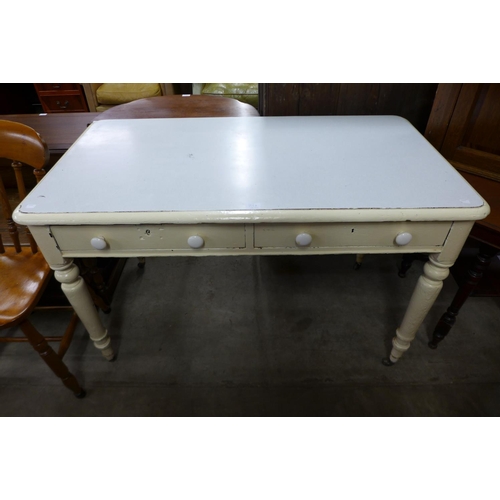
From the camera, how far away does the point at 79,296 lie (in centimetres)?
118

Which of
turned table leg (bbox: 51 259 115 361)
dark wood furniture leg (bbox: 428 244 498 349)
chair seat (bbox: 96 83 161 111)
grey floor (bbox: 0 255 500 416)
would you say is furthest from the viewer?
chair seat (bbox: 96 83 161 111)

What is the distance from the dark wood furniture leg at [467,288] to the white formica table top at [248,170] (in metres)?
0.37

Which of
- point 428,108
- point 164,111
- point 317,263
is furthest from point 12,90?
point 428,108

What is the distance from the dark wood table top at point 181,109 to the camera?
1.85 m

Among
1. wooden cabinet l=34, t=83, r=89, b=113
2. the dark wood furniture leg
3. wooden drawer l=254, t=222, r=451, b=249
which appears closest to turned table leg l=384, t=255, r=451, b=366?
wooden drawer l=254, t=222, r=451, b=249

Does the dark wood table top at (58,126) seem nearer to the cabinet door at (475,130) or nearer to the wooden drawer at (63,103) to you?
the wooden drawer at (63,103)

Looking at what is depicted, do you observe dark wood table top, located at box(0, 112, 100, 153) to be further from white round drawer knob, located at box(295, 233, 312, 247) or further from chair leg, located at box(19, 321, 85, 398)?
white round drawer knob, located at box(295, 233, 312, 247)

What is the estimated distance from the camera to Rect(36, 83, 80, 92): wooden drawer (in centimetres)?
359

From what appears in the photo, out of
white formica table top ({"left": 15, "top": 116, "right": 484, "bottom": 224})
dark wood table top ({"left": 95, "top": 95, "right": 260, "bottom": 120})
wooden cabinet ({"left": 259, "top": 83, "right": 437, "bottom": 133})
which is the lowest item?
dark wood table top ({"left": 95, "top": 95, "right": 260, "bottom": 120})

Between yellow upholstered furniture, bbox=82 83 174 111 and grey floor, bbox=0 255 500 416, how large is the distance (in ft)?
7.81

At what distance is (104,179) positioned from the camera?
3.49ft

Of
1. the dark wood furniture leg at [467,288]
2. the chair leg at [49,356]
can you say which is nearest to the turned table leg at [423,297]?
the dark wood furniture leg at [467,288]

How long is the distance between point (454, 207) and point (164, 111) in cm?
156

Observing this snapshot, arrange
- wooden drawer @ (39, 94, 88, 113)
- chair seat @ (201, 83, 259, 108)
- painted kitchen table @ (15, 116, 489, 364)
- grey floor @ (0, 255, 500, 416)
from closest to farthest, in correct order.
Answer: painted kitchen table @ (15, 116, 489, 364), grey floor @ (0, 255, 500, 416), chair seat @ (201, 83, 259, 108), wooden drawer @ (39, 94, 88, 113)
